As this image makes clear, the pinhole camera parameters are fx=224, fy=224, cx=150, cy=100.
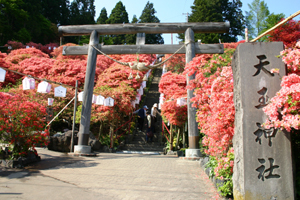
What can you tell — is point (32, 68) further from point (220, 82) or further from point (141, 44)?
point (220, 82)

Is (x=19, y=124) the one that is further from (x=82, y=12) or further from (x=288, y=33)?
(x=82, y=12)

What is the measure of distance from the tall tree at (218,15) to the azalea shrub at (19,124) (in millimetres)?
24836

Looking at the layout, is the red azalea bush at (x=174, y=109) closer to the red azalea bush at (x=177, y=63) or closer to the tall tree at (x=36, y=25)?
the red azalea bush at (x=177, y=63)

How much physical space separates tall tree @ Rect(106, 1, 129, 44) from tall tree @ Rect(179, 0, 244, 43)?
36.1ft

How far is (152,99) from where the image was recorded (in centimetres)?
1955

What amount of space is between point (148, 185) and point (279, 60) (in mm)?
3213

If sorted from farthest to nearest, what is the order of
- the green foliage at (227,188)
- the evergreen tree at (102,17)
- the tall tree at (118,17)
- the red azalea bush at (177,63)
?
the evergreen tree at (102,17)
the tall tree at (118,17)
the red azalea bush at (177,63)
the green foliage at (227,188)

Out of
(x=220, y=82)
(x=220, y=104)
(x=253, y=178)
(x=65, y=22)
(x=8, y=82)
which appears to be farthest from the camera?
(x=65, y=22)

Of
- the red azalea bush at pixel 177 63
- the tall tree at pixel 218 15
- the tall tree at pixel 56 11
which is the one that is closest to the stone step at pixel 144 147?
the red azalea bush at pixel 177 63

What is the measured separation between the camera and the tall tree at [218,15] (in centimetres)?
2869

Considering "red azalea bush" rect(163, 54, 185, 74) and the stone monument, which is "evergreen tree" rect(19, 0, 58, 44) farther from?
the stone monument

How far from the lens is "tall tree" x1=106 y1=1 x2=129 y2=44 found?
3847 centimetres

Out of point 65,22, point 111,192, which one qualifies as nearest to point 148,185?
point 111,192

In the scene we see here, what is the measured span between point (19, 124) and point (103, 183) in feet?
9.86
